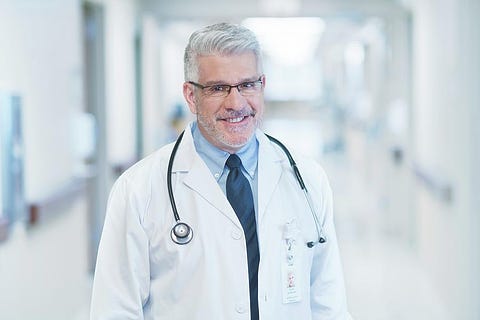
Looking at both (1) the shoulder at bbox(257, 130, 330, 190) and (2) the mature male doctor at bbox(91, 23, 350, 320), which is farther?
(1) the shoulder at bbox(257, 130, 330, 190)

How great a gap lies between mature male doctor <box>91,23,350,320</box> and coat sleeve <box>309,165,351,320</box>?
6 cm

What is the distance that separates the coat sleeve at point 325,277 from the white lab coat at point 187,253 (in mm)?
65

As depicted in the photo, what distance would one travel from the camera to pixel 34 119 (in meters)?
3.22

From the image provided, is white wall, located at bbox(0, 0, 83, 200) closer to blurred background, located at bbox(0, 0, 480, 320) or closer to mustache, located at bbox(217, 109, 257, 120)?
blurred background, located at bbox(0, 0, 480, 320)

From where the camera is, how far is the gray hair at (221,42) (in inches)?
57.9

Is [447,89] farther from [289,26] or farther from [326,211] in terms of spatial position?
[289,26]

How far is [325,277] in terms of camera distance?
1.67 metres

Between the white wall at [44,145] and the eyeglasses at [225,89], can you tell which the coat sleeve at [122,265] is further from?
the white wall at [44,145]

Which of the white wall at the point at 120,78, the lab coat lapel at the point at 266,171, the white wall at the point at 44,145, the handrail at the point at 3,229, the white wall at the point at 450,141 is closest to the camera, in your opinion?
the lab coat lapel at the point at 266,171

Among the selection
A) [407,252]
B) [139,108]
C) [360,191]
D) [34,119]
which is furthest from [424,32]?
[360,191]

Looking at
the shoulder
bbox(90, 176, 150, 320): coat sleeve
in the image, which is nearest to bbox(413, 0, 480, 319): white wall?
the shoulder

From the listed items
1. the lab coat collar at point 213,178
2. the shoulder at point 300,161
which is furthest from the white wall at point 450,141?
the lab coat collar at point 213,178

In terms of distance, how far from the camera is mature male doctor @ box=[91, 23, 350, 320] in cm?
149

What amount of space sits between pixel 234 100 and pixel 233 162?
176 mm
